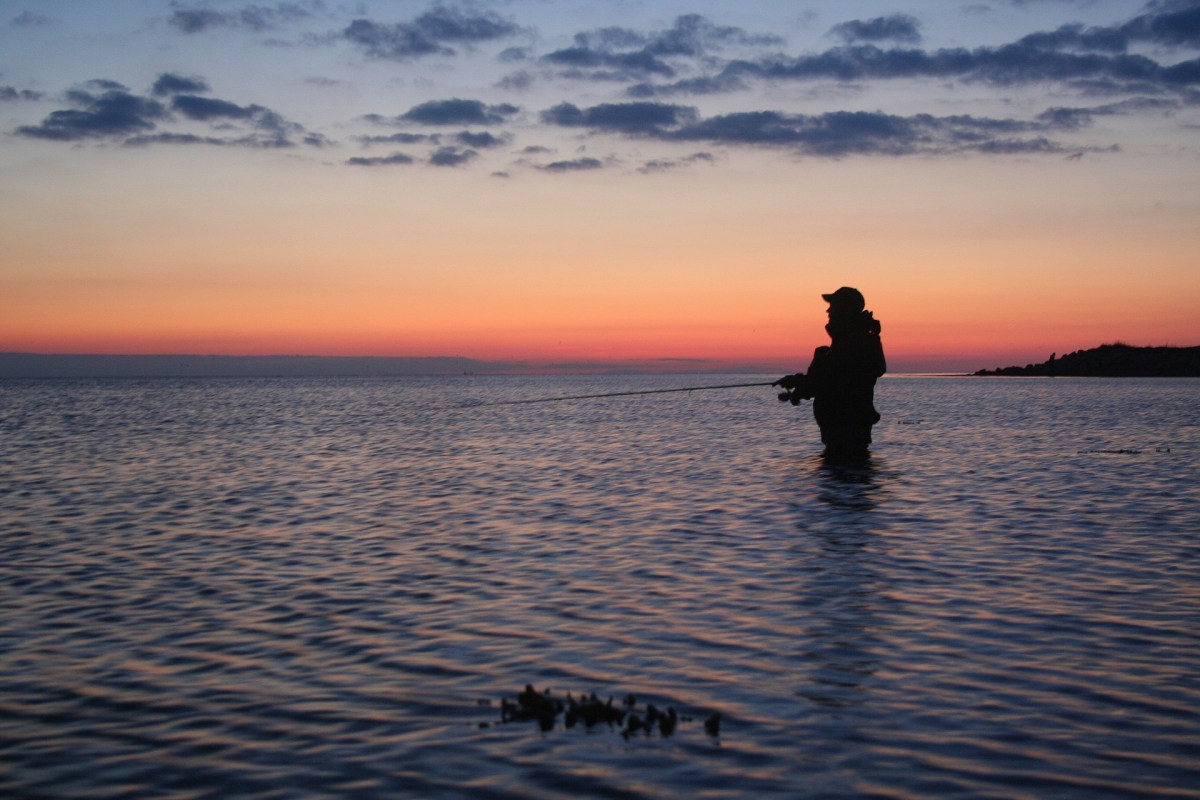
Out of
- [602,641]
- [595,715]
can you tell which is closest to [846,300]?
[602,641]

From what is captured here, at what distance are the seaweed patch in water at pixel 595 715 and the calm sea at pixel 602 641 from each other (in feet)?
0.36

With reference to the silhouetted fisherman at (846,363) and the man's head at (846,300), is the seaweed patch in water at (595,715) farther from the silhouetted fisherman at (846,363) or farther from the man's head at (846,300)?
the man's head at (846,300)

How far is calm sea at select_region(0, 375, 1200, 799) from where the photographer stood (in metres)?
8.16

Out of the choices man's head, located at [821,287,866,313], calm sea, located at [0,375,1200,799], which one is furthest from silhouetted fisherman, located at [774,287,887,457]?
calm sea, located at [0,375,1200,799]

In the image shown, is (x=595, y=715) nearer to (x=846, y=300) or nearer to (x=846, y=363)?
(x=846, y=363)

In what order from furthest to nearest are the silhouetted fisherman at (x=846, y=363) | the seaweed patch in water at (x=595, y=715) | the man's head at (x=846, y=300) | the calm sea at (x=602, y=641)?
the man's head at (x=846, y=300)
the silhouetted fisherman at (x=846, y=363)
the seaweed patch in water at (x=595, y=715)
the calm sea at (x=602, y=641)

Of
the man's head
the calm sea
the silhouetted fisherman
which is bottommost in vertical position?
the calm sea

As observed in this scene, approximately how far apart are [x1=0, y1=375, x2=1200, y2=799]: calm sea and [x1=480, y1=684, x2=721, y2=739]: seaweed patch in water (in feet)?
0.36

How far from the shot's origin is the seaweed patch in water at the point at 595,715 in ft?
29.4

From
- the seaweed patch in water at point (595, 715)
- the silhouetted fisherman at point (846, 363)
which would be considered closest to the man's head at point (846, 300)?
the silhouetted fisherman at point (846, 363)

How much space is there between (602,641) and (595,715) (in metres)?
2.95

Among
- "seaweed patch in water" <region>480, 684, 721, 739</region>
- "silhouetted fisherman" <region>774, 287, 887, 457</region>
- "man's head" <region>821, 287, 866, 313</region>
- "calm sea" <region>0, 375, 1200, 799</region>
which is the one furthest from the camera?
"man's head" <region>821, 287, 866, 313</region>

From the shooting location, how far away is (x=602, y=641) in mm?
12125

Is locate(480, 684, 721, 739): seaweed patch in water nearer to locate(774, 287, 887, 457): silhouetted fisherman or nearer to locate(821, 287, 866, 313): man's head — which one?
locate(774, 287, 887, 457): silhouetted fisherman
